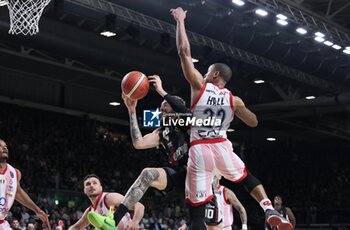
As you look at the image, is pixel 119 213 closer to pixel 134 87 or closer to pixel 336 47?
pixel 134 87

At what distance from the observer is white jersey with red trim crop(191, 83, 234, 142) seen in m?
5.66

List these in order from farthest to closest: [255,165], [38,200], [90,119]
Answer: [255,165], [90,119], [38,200]

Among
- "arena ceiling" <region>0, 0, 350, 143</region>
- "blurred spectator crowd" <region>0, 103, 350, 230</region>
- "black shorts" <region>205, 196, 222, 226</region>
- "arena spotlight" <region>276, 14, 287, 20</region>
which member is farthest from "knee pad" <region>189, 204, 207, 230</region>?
"arena spotlight" <region>276, 14, 287, 20</region>

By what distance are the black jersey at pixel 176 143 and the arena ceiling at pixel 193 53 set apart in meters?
7.69

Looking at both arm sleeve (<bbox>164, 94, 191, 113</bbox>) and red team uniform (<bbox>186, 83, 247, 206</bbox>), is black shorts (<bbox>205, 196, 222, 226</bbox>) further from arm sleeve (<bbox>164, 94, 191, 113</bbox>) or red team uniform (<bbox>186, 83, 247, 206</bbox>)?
arm sleeve (<bbox>164, 94, 191, 113</bbox>)

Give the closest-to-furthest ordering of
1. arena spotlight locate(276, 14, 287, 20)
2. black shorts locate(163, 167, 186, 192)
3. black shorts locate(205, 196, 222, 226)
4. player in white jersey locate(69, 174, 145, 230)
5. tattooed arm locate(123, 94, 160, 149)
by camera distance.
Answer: black shorts locate(163, 167, 186, 192) → tattooed arm locate(123, 94, 160, 149) → player in white jersey locate(69, 174, 145, 230) → black shorts locate(205, 196, 222, 226) → arena spotlight locate(276, 14, 287, 20)

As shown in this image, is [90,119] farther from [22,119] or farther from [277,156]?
[277,156]

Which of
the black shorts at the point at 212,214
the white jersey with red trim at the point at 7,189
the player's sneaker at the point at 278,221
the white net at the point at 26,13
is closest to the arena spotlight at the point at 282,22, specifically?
the white net at the point at 26,13

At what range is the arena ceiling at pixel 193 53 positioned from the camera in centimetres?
1443

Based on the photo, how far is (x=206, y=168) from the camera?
5.55 meters

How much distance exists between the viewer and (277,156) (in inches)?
1129

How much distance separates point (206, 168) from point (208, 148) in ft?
0.65

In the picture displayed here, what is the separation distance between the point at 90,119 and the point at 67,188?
4013mm

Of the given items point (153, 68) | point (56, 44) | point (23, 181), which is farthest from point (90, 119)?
point (56, 44)
